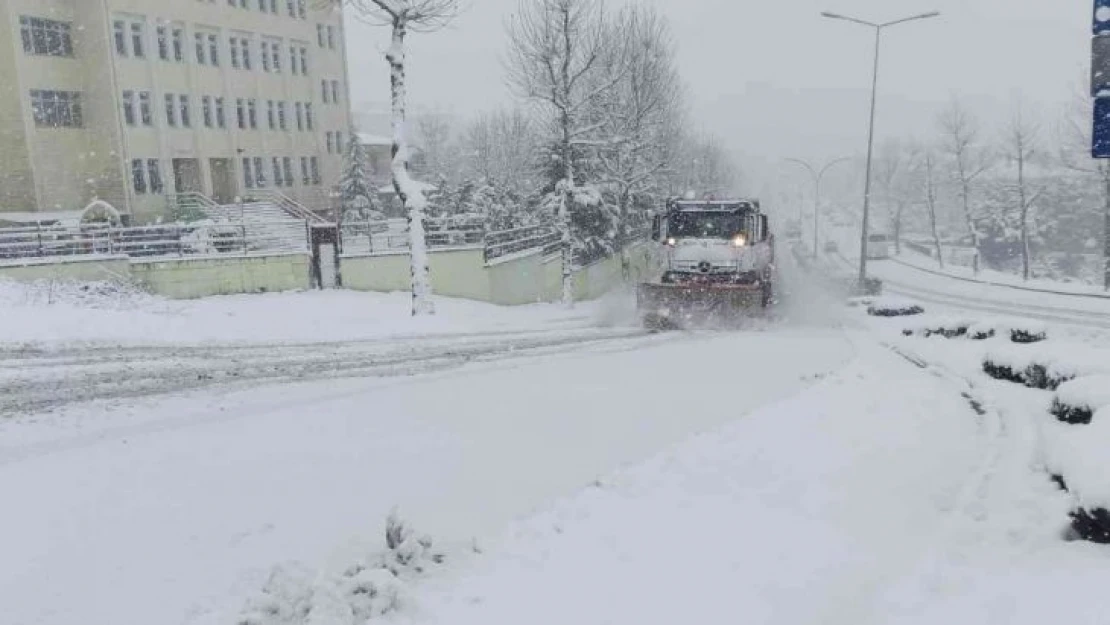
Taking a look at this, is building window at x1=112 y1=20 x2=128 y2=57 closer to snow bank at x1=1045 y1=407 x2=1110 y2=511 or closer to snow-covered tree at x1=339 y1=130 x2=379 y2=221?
snow-covered tree at x1=339 y1=130 x2=379 y2=221

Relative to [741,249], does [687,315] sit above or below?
below

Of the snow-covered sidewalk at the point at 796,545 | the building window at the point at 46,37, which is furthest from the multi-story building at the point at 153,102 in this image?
the snow-covered sidewalk at the point at 796,545

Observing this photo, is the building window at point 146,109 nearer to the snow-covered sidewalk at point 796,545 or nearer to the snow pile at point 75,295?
the snow pile at point 75,295

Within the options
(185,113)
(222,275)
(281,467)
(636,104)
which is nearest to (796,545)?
(281,467)

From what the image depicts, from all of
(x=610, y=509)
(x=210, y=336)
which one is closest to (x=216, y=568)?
(x=610, y=509)

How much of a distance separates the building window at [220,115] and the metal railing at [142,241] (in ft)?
70.8

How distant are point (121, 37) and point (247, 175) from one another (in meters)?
9.18

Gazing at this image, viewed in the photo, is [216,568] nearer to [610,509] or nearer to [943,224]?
[610,509]

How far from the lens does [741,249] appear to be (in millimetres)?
19562

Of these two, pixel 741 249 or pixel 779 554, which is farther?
pixel 741 249

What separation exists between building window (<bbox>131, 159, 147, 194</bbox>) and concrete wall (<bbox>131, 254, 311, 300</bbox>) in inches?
829

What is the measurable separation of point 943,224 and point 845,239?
84.7 feet

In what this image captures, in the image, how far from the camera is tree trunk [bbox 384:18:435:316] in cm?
1758

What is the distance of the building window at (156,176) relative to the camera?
3841 cm
